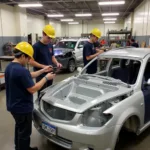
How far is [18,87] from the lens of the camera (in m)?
1.93

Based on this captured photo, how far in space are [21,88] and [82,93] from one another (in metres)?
1.06

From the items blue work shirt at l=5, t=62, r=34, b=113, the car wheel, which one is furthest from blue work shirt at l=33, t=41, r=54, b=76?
the car wheel

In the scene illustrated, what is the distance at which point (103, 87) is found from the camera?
8.38 feet

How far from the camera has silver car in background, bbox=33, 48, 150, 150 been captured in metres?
1.94

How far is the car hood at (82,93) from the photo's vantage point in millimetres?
2138

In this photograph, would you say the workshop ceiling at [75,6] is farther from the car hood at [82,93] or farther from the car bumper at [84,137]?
the car bumper at [84,137]

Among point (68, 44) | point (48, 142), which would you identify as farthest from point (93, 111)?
point (68, 44)

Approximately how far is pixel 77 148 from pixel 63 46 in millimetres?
7416

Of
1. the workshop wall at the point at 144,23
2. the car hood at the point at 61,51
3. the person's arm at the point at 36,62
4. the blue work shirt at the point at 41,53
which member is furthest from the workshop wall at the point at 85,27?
the person's arm at the point at 36,62

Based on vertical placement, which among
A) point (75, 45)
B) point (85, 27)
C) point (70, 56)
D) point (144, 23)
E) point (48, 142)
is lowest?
point (48, 142)

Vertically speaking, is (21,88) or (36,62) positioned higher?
(36,62)

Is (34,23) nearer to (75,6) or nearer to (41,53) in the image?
(75,6)

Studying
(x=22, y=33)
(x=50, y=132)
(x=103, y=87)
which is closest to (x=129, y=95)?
(x=103, y=87)

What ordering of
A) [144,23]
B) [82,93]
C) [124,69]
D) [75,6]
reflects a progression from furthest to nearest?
1. [75,6]
2. [144,23]
3. [124,69]
4. [82,93]
